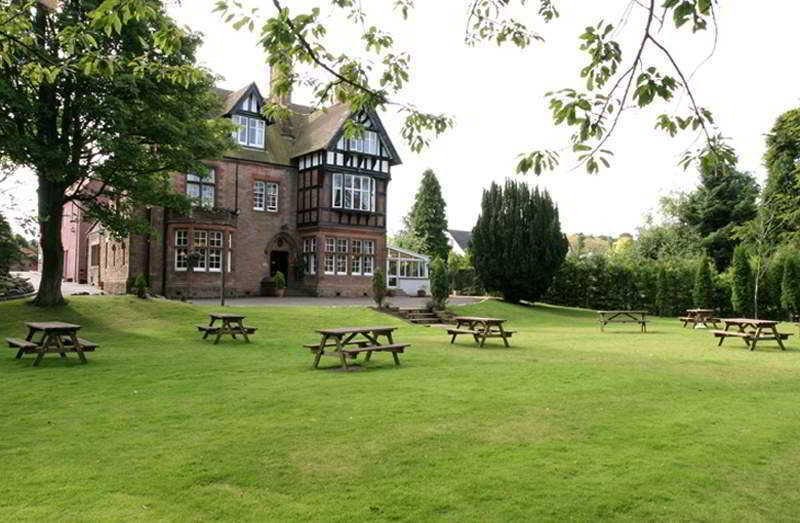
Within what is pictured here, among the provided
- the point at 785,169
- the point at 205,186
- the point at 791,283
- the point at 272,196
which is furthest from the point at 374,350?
the point at 785,169

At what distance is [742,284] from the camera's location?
98.0 ft

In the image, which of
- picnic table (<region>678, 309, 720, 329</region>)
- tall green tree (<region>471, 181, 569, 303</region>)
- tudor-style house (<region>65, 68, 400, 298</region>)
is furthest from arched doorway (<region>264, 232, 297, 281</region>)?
picnic table (<region>678, 309, 720, 329</region>)

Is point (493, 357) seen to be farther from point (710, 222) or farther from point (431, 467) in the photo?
point (710, 222)

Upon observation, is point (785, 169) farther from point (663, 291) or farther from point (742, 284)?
point (663, 291)

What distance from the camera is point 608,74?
4.43 m

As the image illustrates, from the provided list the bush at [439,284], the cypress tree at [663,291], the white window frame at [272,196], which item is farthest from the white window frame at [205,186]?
the cypress tree at [663,291]

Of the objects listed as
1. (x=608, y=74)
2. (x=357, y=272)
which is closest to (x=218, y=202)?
(x=357, y=272)

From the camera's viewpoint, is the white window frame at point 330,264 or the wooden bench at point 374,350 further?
the white window frame at point 330,264

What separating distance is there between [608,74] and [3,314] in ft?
68.7

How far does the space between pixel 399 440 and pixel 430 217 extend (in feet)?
183

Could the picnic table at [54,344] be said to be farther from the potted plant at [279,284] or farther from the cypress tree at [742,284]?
the cypress tree at [742,284]

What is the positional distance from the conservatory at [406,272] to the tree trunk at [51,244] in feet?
74.9

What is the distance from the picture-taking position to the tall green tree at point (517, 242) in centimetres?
3347

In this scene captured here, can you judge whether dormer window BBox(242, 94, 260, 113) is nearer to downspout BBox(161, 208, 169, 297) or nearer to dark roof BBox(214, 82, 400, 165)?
dark roof BBox(214, 82, 400, 165)
